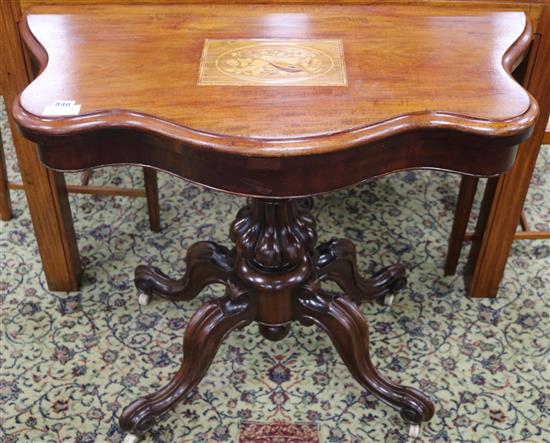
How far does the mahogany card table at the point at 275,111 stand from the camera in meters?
1.32

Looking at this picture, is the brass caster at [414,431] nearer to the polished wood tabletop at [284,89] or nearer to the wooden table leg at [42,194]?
the polished wood tabletop at [284,89]

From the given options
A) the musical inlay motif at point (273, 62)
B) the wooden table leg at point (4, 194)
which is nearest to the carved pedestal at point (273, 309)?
the musical inlay motif at point (273, 62)

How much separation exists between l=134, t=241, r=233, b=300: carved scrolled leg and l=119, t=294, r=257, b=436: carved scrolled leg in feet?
0.55

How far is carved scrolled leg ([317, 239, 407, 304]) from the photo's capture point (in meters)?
2.13

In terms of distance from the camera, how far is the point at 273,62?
60.0 inches

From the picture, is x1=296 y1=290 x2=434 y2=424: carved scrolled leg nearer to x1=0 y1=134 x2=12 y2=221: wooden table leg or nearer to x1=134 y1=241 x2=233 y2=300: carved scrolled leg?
x1=134 y1=241 x2=233 y2=300: carved scrolled leg

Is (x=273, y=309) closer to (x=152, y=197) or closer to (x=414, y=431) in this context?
(x=414, y=431)

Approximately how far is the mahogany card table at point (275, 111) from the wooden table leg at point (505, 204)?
23 centimetres

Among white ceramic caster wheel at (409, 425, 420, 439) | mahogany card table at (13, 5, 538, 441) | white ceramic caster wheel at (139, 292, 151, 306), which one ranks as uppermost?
mahogany card table at (13, 5, 538, 441)

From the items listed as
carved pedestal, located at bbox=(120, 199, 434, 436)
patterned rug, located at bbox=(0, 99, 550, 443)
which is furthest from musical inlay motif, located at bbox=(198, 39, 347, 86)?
patterned rug, located at bbox=(0, 99, 550, 443)

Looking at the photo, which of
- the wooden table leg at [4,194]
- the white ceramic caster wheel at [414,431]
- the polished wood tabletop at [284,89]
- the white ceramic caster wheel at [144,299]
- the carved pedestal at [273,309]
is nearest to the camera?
the polished wood tabletop at [284,89]

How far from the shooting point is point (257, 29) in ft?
5.45

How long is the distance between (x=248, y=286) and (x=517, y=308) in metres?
1.01

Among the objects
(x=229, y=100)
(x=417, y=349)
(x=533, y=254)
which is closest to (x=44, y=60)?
(x=229, y=100)
